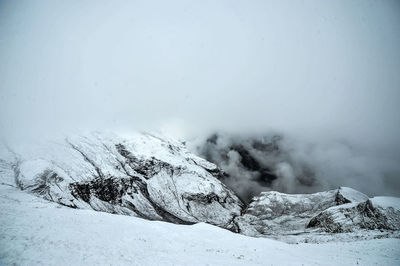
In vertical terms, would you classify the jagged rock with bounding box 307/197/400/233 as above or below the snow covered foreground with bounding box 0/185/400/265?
above

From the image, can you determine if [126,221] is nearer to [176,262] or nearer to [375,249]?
[176,262]

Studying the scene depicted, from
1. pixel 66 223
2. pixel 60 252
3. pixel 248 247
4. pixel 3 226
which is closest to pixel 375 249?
pixel 248 247

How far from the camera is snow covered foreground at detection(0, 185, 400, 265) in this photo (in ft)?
58.7

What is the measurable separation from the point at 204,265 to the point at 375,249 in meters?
29.5

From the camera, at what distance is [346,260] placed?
2598 centimetres

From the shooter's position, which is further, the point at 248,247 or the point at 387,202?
the point at 387,202

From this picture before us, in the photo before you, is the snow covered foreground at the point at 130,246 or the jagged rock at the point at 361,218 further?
the jagged rock at the point at 361,218

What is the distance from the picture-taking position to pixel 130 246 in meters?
21.9

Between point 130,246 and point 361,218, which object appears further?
point 361,218

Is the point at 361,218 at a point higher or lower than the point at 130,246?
higher

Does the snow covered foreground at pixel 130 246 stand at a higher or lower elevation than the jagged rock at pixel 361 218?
lower

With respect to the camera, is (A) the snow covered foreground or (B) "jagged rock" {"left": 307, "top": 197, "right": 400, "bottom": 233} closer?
(A) the snow covered foreground

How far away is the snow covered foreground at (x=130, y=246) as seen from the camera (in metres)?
17.9

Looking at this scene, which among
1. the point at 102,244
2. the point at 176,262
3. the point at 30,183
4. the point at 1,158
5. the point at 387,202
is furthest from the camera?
the point at 1,158
